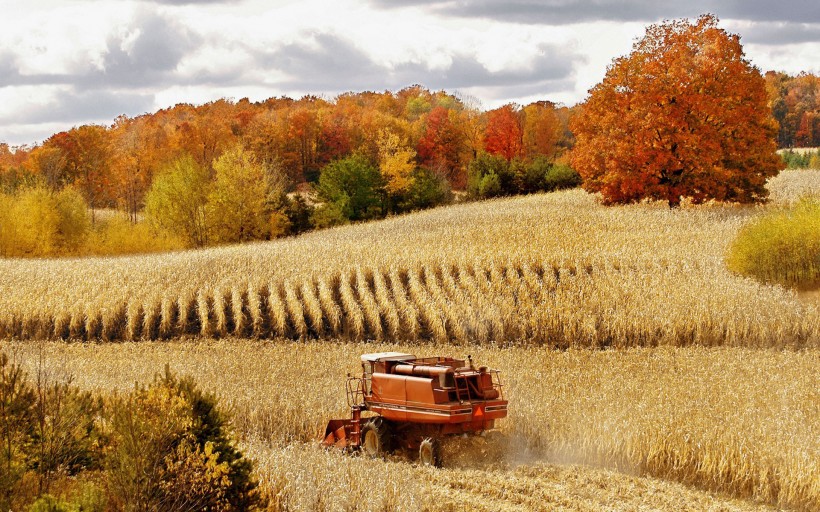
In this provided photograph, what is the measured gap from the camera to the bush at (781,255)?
29203mm

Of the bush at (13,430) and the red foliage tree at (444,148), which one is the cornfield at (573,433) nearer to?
the bush at (13,430)

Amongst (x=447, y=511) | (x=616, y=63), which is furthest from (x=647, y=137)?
(x=447, y=511)

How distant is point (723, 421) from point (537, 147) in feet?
252

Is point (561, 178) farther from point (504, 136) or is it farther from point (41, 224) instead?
point (41, 224)

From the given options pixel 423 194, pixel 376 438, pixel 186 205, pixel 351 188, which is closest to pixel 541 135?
pixel 423 194

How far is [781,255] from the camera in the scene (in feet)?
96.9

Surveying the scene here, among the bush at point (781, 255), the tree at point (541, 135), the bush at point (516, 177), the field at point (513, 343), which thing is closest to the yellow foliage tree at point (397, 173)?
the bush at point (516, 177)

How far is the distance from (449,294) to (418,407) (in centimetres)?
1410

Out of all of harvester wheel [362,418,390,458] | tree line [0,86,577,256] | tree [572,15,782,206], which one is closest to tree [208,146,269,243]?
tree line [0,86,577,256]

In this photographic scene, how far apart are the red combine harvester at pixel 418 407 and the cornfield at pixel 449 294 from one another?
35.3 feet

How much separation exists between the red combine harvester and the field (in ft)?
2.01

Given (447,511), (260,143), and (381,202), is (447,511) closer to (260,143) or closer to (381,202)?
(381,202)

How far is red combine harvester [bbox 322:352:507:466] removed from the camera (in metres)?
14.3

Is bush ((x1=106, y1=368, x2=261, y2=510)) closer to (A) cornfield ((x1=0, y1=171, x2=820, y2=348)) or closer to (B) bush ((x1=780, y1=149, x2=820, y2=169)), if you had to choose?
(A) cornfield ((x1=0, y1=171, x2=820, y2=348))
